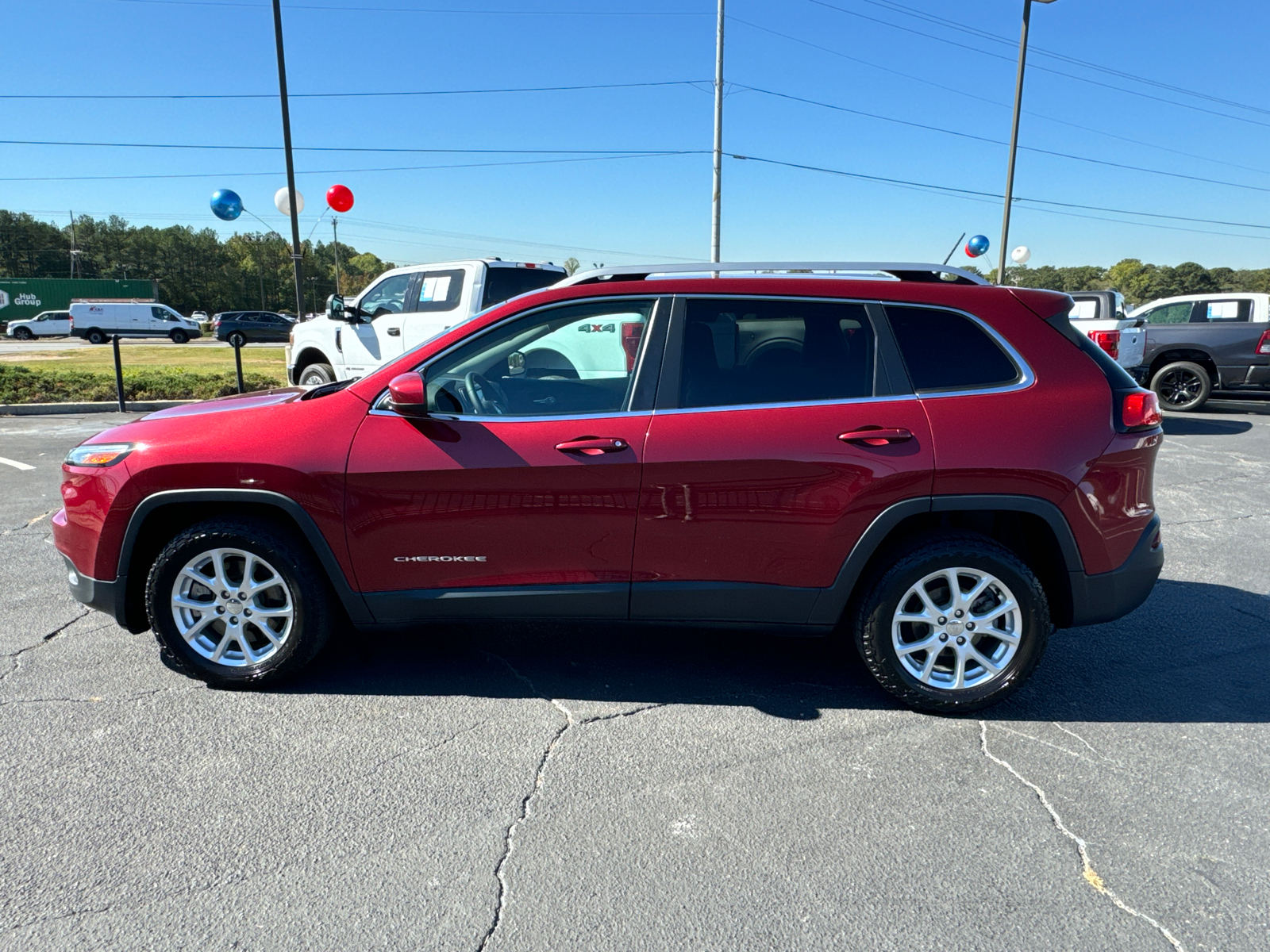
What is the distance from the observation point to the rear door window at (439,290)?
990cm

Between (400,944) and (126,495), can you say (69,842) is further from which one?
(126,495)

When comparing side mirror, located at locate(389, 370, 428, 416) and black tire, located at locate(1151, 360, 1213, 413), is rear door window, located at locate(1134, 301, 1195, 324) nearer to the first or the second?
black tire, located at locate(1151, 360, 1213, 413)

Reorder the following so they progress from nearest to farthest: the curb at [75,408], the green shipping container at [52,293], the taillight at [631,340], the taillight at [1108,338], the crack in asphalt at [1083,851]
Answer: the crack in asphalt at [1083,851] < the taillight at [631,340] < the taillight at [1108,338] < the curb at [75,408] < the green shipping container at [52,293]

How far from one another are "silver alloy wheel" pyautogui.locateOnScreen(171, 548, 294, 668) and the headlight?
523 mm

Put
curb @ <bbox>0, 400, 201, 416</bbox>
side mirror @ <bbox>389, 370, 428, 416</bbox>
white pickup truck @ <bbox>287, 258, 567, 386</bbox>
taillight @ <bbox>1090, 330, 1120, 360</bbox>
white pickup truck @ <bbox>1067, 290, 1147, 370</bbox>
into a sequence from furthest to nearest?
curb @ <bbox>0, 400, 201, 416</bbox>
white pickup truck @ <bbox>1067, 290, 1147, 370</bbox>
taillight @ <bbox>1090, 330, 1120, 360</bbox>
white pickup truck @ <bbox>287, 258, 567, 386</bbox>
side mirror @ <bbox>389, 370, 428, 416</bbox>

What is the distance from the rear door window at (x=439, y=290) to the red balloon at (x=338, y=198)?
547 cm

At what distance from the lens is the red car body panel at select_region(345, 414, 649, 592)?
3236mm

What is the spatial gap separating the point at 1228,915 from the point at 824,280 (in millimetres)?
2442

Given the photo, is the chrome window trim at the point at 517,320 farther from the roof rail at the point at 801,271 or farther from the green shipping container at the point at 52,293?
the green shipping container at the point at 52,293

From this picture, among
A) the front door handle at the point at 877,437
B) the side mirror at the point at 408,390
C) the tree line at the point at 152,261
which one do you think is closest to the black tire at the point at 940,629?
the front door handle at the point at 877,437

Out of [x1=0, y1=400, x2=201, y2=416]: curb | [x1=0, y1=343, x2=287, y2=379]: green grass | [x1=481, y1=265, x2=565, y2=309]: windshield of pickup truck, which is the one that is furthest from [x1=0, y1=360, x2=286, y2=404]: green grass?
[x1=481, y1=265, x2=565, y2=309]: windshield of pickup truck

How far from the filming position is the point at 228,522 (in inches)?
135

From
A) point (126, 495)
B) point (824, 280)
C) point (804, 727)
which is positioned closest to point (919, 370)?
point (824, 280)

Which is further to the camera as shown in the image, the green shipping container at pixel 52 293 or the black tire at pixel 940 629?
the green shipping container at pixel 52 293
